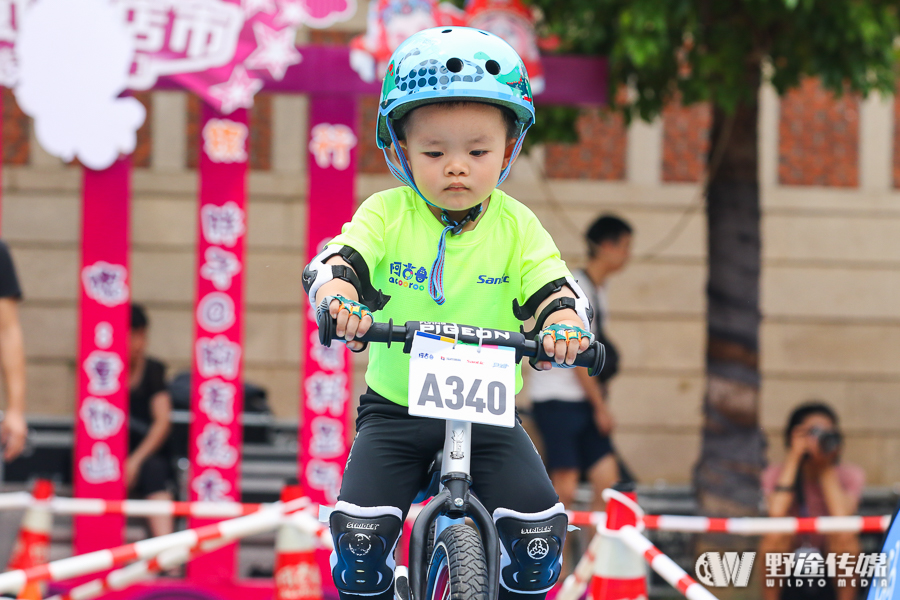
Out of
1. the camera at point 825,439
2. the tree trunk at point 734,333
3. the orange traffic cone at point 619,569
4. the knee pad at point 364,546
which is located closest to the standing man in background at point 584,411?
the tree trunk at point 734,333

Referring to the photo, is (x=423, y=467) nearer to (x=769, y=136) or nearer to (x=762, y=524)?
(x=762, y=524)

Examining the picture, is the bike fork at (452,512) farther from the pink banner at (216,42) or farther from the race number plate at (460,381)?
the pink banner at (216,42)

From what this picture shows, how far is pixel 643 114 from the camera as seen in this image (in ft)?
22.8

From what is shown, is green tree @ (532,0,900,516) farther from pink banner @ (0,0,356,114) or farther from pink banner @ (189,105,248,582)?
pink banner @ (189,105,248,582)

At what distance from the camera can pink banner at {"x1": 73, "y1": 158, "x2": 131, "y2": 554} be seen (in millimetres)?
6641

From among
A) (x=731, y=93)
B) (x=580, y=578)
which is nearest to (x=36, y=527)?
(x=580, y=578)

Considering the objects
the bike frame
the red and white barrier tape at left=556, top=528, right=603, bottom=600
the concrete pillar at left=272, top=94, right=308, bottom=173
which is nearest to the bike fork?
the bike frame

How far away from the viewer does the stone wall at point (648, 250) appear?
10336mm

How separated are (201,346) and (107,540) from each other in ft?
4.58

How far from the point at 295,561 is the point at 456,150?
9.97 feet

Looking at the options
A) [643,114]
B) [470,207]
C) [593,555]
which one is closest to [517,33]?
[643,114]

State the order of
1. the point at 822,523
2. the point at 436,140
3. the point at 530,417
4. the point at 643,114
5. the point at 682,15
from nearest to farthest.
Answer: the point at 436,140, the point at 822,523, the point at 682,15, the point at 643,114, the point at 530,417

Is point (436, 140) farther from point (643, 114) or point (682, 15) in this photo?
point (643, 114)

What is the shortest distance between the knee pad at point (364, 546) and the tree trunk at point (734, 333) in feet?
14.4
